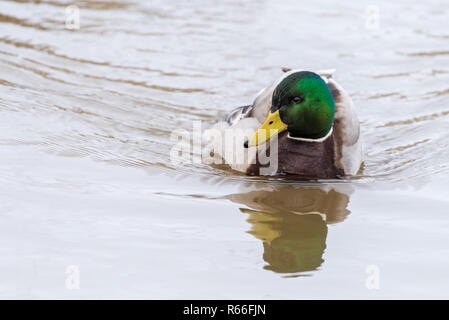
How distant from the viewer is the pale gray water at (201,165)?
4230mm

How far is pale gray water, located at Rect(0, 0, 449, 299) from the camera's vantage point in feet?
13.9

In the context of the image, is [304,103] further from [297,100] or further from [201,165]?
[201,165]

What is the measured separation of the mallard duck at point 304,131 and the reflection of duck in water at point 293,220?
0.26 m

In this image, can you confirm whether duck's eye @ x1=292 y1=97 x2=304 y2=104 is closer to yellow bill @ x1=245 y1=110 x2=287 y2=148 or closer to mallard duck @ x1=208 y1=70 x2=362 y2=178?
mallard duck @ x1=208 y1=70 x2=362 y2=178

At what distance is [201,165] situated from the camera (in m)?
6.54

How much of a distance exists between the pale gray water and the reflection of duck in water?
0.06ft

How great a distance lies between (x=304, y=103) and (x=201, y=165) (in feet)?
3.71
